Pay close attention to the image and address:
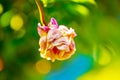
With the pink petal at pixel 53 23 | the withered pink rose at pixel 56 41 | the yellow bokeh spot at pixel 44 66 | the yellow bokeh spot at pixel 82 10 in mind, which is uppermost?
the yellow bokeh spot at pixel 82 10

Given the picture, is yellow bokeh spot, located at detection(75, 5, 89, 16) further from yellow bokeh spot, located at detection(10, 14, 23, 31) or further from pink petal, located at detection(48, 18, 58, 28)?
yellow bokeh spot, located at detection(10, 14, 23, 31)

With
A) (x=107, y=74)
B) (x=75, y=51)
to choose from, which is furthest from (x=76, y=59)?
(x=107, y=74)

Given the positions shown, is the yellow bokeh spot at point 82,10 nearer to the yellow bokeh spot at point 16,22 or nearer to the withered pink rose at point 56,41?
the withered pink rose at point 56,41

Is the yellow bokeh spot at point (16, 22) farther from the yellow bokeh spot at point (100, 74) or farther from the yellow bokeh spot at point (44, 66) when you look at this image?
the yellow bokeh spot at point (100, 74)

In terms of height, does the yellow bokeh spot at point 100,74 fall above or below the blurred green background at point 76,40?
below

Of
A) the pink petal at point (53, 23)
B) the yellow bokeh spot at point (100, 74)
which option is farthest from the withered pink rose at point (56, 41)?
the yellow bokeh spot at point (100, 74)

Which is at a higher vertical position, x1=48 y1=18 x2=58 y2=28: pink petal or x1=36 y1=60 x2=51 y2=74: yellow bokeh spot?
x1=48 y1=18 x2=58 y2=28: pink petal

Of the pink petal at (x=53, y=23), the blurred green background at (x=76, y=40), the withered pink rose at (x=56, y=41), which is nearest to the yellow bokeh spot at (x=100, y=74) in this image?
the blurred green background at (x=76, y=40)

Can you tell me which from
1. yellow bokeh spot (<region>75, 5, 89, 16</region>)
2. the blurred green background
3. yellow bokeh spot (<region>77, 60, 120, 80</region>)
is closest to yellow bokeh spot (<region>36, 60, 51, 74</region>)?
the blurred green background
